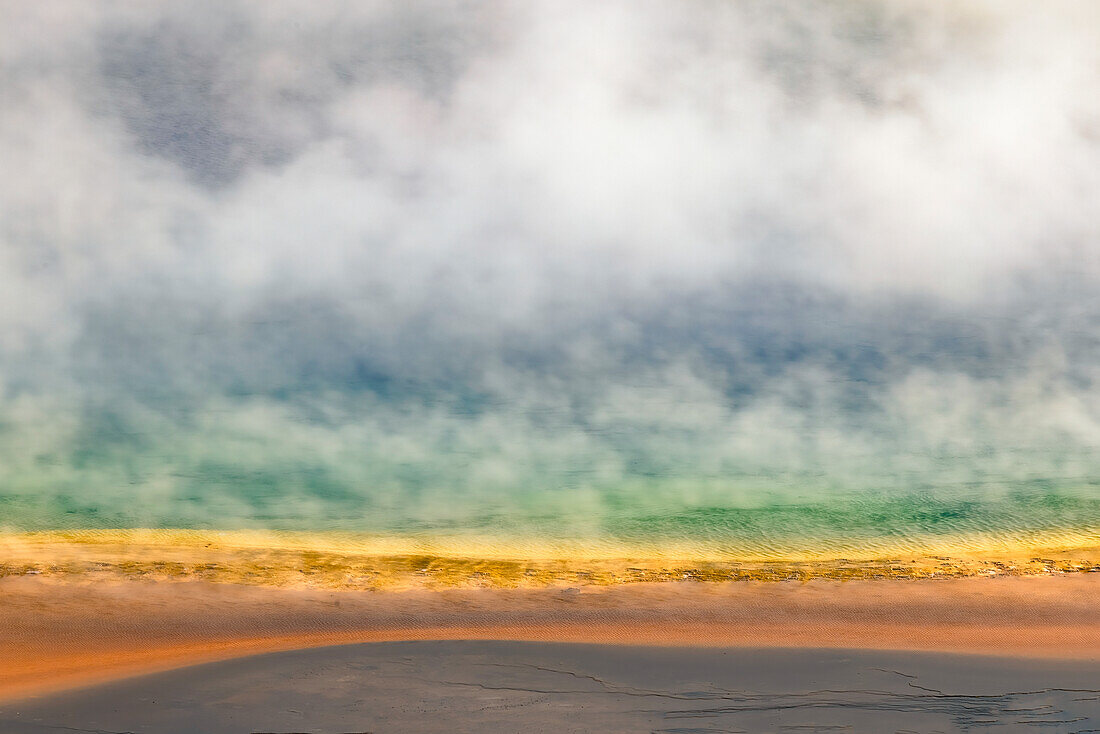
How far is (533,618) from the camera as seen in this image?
630 cm

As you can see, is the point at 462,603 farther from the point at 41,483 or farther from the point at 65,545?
the point at 41,483

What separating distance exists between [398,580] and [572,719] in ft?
7.48

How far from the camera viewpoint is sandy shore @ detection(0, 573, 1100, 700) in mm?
5926

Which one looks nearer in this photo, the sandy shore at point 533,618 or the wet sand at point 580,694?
the wet sand at point 580,694

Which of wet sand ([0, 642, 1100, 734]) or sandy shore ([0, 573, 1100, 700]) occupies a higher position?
sandy shore ([0, 573, 1100, 700])

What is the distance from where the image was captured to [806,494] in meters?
9.60

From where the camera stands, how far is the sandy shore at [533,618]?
593 centimetres

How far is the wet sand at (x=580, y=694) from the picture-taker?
5043 millimetres

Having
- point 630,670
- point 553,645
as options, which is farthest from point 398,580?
point 630,670

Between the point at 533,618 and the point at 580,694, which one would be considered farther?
the point at 533,618

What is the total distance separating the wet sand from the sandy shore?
0.68 feet

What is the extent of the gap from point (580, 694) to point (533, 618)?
1029mm

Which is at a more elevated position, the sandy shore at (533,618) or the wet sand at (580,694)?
the sandy shore at (533,618)

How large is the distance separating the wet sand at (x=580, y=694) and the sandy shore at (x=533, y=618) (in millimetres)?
206
